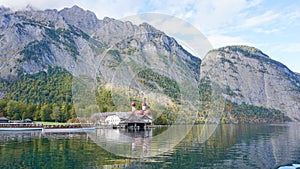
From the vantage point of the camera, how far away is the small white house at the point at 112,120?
240 feet

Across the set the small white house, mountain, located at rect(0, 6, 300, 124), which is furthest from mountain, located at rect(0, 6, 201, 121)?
the small white house

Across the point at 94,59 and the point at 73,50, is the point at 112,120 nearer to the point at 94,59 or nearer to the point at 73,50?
the point at 94,59

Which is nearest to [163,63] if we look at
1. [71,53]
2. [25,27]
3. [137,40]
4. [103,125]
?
[137,40]

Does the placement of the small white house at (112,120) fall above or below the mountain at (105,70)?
below

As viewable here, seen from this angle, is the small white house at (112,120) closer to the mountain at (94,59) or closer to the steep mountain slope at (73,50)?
the steep mountain slope at (73,50)

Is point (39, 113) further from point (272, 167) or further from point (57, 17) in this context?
point (57, 17)

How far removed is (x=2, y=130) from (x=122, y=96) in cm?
4391

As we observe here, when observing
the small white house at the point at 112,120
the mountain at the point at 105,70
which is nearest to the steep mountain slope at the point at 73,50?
the mountain at the point at 105,70

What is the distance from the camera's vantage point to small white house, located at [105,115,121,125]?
73.0 m

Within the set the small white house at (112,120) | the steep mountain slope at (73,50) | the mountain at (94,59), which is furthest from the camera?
the small white house at (112,120)

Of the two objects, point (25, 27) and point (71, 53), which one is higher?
point (25, 27)

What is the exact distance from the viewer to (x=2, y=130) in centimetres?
5588

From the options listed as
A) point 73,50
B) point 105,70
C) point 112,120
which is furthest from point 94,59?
point 73,50

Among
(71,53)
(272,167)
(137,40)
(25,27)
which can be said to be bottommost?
(272,167)
